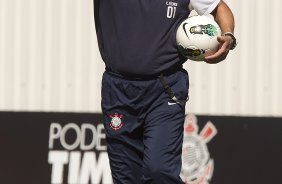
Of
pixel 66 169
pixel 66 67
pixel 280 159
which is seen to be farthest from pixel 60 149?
pixel 280 159

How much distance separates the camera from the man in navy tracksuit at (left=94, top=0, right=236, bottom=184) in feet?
15.1

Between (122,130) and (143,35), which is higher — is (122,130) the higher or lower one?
the lower one

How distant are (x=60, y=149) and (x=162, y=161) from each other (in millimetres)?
2958

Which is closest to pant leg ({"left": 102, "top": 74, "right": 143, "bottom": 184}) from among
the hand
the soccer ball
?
the soccer ball

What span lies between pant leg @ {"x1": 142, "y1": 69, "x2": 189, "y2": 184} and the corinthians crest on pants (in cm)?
271

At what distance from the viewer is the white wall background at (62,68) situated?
24.1 ft

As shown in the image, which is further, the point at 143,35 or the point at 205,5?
the point at 205,5

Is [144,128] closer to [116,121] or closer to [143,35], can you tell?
[116,121]

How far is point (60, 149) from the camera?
291 inches

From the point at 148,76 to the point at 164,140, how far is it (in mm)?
359

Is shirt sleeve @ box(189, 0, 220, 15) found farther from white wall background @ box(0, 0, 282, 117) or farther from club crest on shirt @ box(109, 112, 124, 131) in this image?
white wall background @ box(0, 0, 282, 117)

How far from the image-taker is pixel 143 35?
462 cm

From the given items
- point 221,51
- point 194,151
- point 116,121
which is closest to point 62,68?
point 194,151

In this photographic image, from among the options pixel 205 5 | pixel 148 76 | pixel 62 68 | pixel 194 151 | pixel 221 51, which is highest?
pixel 205 5
